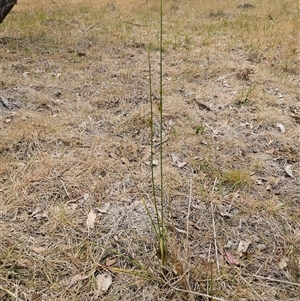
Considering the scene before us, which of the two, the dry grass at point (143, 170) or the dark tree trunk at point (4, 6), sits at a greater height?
the dark tree trunk at point (4, 6)

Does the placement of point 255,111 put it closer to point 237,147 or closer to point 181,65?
point 237,147

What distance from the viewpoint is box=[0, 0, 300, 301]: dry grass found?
1.29 metres

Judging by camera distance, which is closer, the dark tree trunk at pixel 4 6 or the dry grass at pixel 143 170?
the dry grass at pixel 143 170

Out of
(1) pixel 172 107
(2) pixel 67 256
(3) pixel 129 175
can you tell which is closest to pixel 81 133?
(3) pixel 129 175

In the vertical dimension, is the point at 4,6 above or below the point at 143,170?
above

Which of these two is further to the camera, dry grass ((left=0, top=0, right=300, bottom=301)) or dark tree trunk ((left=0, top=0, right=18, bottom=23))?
dark tree trunk ((left=0, top=0, right=18, bottom=23))

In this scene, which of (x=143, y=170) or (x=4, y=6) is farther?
(x=4, y=6)

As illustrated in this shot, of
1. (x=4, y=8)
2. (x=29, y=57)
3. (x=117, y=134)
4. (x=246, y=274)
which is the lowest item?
(x=246, y=274)

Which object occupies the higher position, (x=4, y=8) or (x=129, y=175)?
(x=4, y=8)

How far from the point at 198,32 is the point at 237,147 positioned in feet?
10.7

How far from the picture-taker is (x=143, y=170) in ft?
6.34

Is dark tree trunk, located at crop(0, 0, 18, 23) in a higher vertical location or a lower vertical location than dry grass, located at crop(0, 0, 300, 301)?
higher

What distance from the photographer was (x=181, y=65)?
11.8ft

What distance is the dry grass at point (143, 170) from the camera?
1.29 metres
